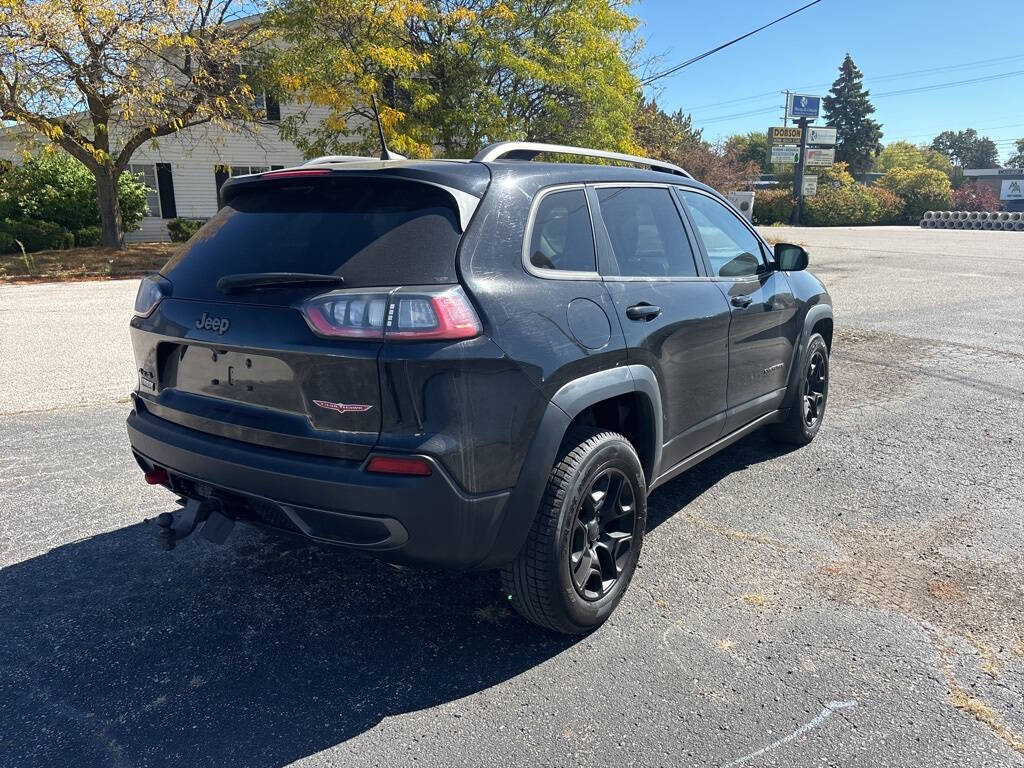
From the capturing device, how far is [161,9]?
1576 cm

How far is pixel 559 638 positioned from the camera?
2.97 metres

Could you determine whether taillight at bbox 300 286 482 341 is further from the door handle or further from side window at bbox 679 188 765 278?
side window at bbox 679 188 765 278

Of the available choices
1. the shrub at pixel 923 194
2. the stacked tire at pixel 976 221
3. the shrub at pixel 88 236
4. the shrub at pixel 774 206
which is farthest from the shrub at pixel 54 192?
the shrub at pixel 923 194

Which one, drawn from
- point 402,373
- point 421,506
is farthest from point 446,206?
point 421,506

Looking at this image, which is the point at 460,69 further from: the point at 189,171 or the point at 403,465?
the point at 403,465

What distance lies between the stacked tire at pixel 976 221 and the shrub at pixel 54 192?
44.5m

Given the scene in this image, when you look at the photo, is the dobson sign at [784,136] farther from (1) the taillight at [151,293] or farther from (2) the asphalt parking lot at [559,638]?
(1) the taillight at [151,293]

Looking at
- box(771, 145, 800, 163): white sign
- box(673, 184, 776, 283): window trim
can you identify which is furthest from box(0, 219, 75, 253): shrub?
box(771, 145, 800, 163): white sign

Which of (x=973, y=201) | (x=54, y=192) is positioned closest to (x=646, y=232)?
(x=54, y=192)

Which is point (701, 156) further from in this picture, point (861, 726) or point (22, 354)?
point (861, 726)

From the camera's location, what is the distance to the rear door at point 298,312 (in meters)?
2.42

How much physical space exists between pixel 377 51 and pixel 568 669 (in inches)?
619

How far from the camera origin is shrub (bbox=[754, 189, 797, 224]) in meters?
48.2

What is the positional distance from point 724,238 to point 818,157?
163ft
